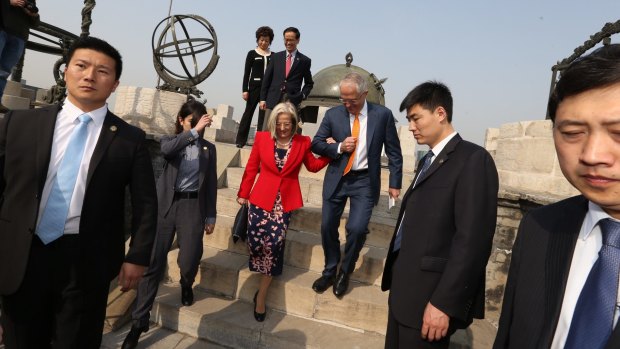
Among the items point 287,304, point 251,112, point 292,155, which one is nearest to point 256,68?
point 251,112

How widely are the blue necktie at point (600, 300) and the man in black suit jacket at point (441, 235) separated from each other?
90cm

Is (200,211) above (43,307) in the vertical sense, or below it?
above

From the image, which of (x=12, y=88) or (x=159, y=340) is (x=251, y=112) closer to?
(x=159, y=340)

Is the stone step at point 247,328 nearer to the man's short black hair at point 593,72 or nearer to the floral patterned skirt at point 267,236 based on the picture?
the floral patterned skirt at point 267,236

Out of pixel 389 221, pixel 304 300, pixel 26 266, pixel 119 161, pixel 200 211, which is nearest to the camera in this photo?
pixel 26 266

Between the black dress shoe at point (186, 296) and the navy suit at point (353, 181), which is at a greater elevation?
the navy suit at point (353, 181)

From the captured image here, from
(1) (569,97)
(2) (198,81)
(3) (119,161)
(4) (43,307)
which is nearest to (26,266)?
(4) (43,307)

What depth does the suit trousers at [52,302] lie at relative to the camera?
5.76 feet

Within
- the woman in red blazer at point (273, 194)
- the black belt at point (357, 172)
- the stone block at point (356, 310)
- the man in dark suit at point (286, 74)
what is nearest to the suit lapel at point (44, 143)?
the woman in red blazer at point (273, 194)

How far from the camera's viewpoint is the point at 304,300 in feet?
11.7

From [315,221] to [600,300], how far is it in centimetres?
377

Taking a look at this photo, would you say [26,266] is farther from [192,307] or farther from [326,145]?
[326,145]

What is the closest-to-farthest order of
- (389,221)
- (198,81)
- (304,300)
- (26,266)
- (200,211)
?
1. (26,266)
2. (200,211)
3. (304,300)
4. (389,221)
5. (198,81)

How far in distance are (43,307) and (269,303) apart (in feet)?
7.39
